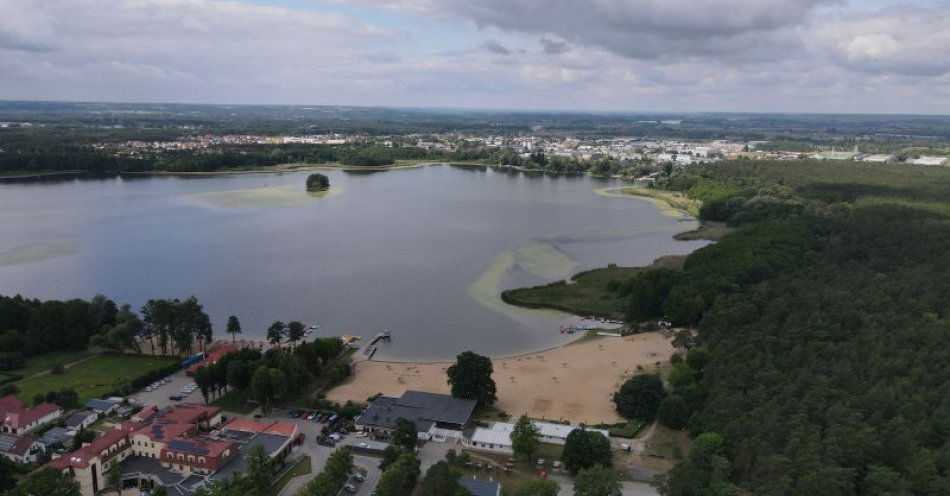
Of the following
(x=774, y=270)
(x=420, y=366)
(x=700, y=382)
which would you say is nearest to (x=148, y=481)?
(x=420, y=366)

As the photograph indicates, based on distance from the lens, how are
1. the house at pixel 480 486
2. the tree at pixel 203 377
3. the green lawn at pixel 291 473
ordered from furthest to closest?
the tree at pixel 203 377, the green lawn at pixel 291 473, the house at pixel 480 486

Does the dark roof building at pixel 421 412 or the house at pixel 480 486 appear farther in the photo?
the dark roof building at pixel 421 412

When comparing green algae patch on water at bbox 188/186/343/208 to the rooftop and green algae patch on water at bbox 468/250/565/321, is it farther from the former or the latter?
the rooftop

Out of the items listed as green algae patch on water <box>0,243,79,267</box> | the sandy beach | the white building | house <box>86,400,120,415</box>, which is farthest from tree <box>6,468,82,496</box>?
the white building

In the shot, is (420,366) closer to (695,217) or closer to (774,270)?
(774,270)

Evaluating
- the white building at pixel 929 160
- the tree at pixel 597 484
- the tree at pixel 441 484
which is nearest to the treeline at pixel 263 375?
the tree at pixel 441 484

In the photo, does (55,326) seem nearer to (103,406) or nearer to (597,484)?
(103,406)

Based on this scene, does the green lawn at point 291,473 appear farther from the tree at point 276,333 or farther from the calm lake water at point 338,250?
the tree at point 276,333
